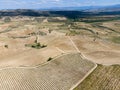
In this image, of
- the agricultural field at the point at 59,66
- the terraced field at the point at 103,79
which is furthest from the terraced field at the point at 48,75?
the terraced field at the point at 103,79

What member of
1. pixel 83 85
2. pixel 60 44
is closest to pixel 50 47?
pixel 60 44

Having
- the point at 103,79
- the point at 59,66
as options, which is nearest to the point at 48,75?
the point at 59,66

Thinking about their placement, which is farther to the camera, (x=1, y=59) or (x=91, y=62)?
(x=1, y=59)

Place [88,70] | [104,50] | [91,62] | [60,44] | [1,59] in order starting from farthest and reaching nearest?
[60,44] < [104,50] < [1,59] < [91,62] < [88,70]

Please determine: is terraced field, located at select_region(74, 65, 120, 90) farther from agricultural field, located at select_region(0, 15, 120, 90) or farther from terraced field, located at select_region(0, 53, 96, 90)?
terraced field, located at select_region(0, 53, 96, 90)

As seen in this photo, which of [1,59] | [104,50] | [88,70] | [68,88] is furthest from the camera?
[104,50]

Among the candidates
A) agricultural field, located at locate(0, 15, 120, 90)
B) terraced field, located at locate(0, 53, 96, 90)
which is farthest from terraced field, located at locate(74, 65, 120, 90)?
terraced field, located at locate(0, 53, 96, 90)

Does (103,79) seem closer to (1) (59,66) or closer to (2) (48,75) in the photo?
(2) (48,75)

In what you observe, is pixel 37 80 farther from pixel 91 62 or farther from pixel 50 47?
pixel 50 47
